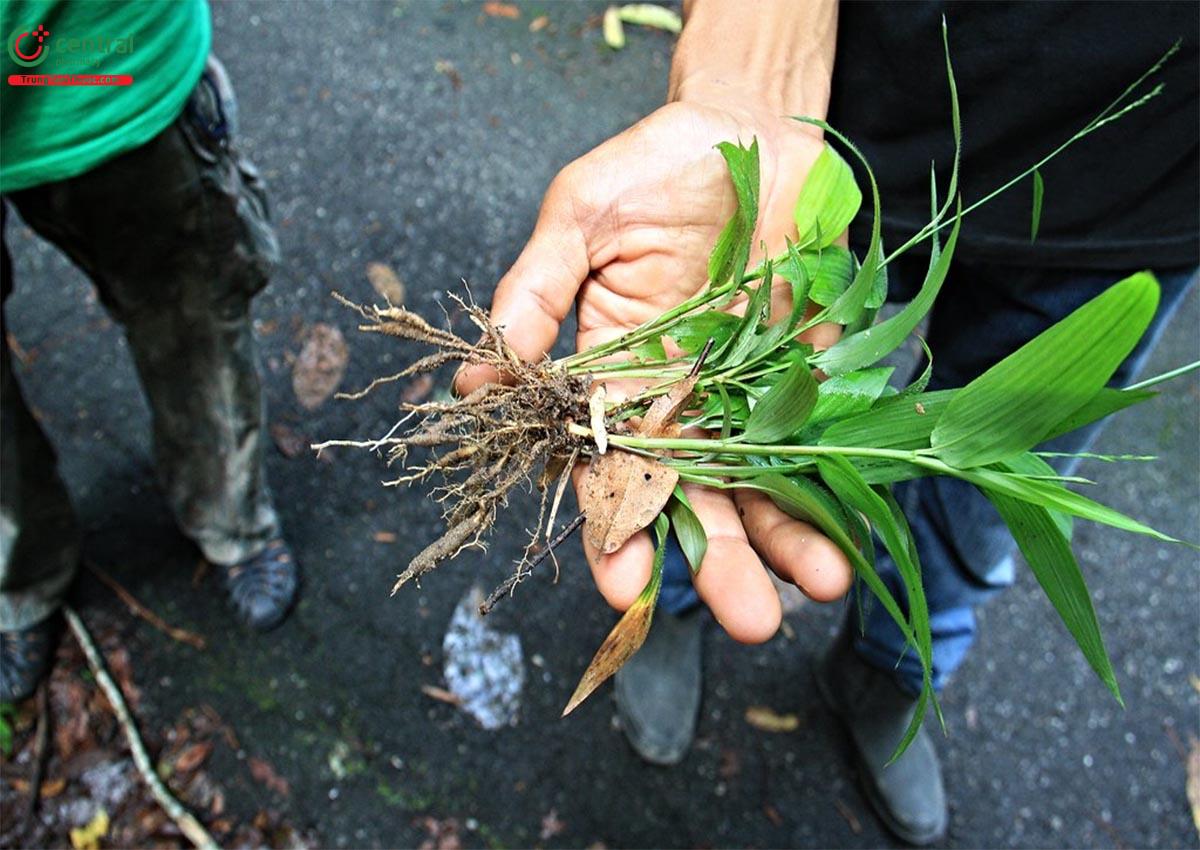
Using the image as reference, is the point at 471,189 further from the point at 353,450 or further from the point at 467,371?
the point at 467,371

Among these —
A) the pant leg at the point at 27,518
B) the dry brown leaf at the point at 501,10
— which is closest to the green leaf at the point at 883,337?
the pant leg at the point at 27,518

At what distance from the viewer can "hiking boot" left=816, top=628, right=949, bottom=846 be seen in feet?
6.59

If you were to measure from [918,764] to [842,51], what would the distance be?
1.51 metres

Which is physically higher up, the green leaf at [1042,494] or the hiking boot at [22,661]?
the green leaf at [1042,494]

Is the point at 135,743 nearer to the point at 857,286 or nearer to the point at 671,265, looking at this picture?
the point at 671,265

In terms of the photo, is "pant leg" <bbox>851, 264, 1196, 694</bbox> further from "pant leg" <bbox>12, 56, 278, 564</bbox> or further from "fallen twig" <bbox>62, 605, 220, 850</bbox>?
"fallen twig" <bbox>62, 605, 220, 850</bbox>

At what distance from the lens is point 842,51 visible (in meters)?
1.50

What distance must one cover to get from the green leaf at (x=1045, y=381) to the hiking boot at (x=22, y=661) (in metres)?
1.90

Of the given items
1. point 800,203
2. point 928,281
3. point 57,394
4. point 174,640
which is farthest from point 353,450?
point 928,281

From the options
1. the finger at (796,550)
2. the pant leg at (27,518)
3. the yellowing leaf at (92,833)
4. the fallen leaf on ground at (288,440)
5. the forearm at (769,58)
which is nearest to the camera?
the finger at (796,550)

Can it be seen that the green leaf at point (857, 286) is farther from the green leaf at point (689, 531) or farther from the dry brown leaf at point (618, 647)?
the dry brown leaf at point (618, 647)

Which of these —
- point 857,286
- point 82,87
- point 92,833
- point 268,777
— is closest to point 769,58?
point 857,286

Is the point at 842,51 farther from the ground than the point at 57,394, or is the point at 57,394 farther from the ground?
the point at 842,51

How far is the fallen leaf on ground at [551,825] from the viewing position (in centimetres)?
196
